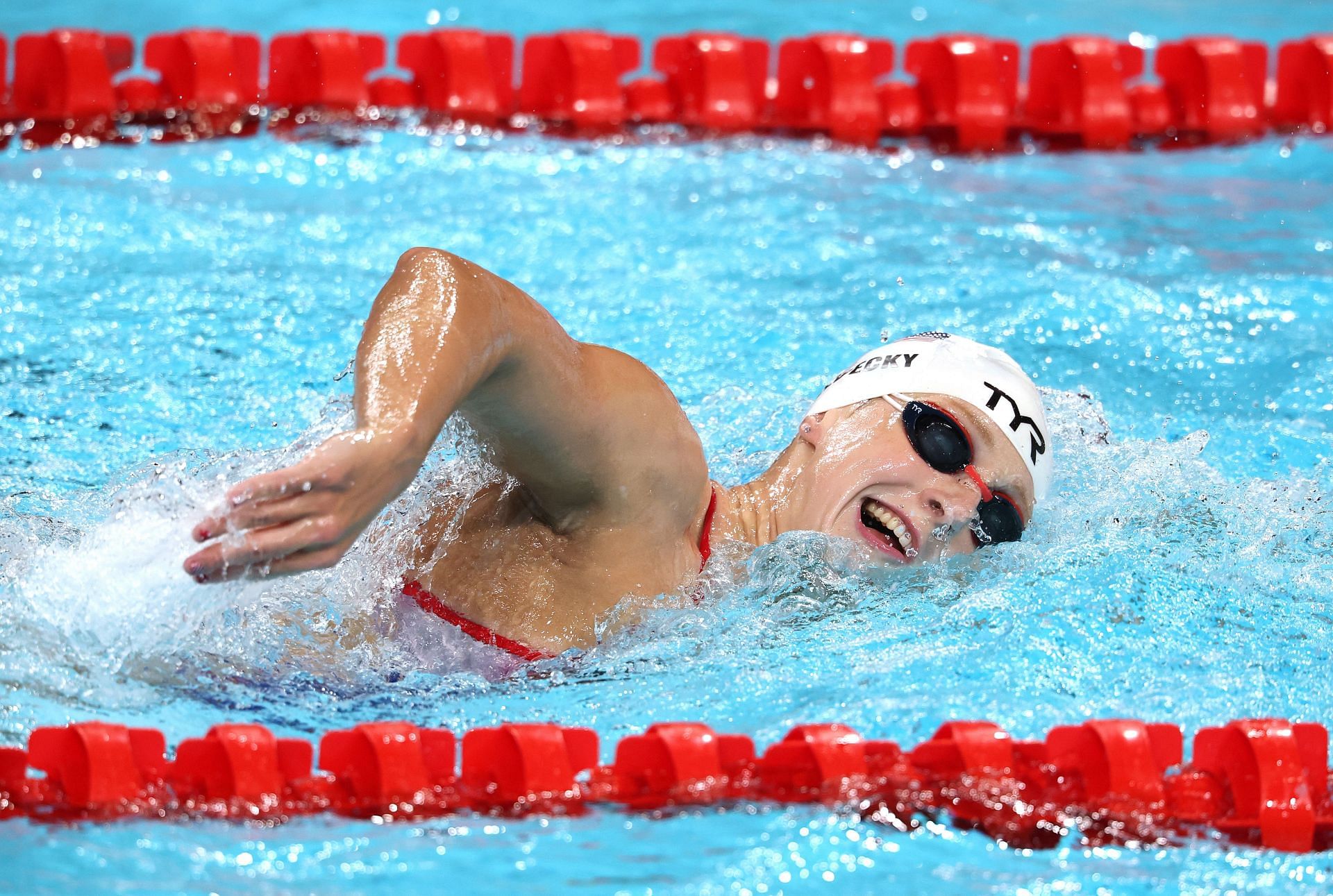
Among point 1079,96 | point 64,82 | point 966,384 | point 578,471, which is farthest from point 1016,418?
point 64,82

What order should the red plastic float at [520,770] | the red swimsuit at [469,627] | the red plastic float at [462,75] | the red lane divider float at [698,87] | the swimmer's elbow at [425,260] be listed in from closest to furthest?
1. the swimmer's elbow at [425,260]
2. the red plastic float at [520,770]
3. the red swimsuit at [469,627]
4. the red lane divider float at [698,87]
5. the red plastic float at [462,75]

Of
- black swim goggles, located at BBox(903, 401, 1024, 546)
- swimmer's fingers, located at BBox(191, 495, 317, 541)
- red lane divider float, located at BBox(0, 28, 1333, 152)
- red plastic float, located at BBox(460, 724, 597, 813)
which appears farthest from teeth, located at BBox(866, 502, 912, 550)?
red lane divider float, located at BBox(0, 28, 1333, 152)

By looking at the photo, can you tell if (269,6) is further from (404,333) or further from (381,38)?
(404,333)

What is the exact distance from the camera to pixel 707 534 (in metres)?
2.58

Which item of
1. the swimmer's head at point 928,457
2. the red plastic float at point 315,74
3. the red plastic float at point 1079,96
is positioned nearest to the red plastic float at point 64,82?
the red plastic float at point 315,74

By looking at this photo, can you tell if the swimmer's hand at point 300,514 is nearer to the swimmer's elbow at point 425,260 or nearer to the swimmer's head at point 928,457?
the swimmer's elbow at point 425,260

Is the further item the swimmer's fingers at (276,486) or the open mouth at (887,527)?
the open mouth at (887,527)

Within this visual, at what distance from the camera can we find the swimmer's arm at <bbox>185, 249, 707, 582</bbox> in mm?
1627

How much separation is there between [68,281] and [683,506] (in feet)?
7.57

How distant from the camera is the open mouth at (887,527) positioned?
8.50 feet

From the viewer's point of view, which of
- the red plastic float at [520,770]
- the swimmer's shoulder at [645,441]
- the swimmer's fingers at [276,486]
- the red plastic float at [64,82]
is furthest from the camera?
the red plastic float at [64,82]

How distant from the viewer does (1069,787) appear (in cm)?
212

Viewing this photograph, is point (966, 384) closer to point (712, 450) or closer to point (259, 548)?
point (712, 450)

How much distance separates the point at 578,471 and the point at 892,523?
65 cm
